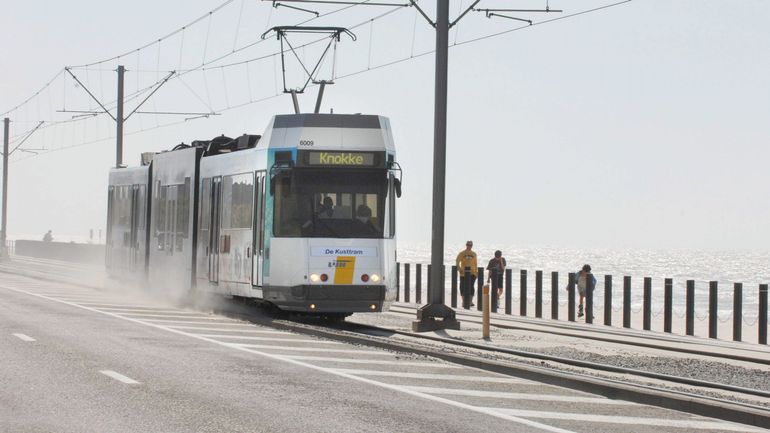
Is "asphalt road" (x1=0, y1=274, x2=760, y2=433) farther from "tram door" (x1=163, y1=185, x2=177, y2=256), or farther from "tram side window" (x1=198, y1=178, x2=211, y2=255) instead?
"tram door" (x1=163, y1=185, x2=177, y2=256)

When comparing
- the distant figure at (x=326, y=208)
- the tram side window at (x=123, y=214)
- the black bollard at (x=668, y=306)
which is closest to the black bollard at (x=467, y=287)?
the black bollard at (x=668, y=306)

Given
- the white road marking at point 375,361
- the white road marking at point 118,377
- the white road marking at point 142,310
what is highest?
the white road marking at point 142,310

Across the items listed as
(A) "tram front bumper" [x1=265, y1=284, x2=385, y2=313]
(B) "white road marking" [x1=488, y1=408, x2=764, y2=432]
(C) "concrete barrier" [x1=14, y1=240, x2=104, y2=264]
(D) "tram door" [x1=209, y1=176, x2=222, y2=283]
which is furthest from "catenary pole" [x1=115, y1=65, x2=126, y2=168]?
(B) "white road marking" [x1=488, y1=408, x2=764, y2=432]

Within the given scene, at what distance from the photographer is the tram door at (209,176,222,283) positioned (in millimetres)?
26078

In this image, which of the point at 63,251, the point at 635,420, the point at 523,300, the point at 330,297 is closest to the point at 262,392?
the point at 635,420

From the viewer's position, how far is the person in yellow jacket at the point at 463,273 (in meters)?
33.0

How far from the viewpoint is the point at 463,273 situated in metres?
33.6

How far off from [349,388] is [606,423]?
2.94 metres

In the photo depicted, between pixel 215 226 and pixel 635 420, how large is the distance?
1535cm

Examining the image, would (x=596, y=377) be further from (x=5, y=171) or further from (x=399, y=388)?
(x=5, y=171)

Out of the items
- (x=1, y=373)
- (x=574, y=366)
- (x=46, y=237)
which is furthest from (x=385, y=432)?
(x=46, y=237)

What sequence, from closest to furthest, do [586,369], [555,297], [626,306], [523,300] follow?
[586,369] < [626,306] < [555,297] < [523,300]

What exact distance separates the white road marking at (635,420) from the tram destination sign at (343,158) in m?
11.2

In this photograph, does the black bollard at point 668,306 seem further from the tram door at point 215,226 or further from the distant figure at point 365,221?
the tram door at point 215,226
